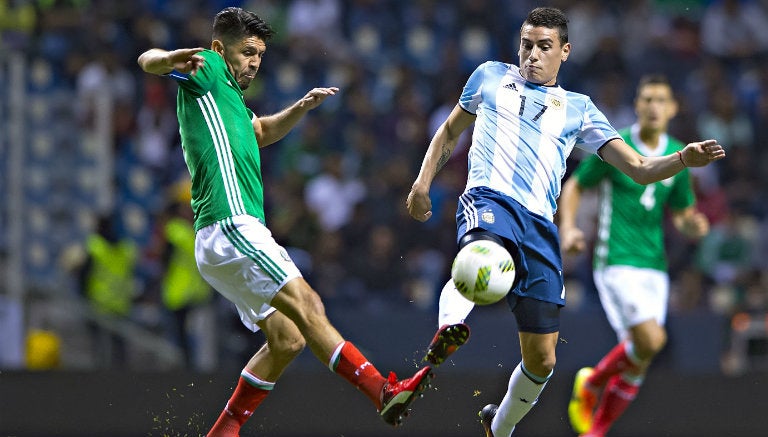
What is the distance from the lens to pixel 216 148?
634cm

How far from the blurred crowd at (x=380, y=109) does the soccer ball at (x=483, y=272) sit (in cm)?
569

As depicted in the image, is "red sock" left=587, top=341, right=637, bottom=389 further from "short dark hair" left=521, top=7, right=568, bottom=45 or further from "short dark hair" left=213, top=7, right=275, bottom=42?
"short dark hair" left=213, top=7, right=275, bottom=42

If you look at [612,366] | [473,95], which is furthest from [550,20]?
[612,366]

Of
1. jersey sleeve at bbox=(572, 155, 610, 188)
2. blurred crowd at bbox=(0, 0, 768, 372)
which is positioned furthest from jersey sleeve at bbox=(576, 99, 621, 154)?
blurred crowd at bbox=(0, 0, 768, 372)

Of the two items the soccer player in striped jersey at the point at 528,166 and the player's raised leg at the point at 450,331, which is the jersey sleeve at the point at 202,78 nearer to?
the soccer player in striped jersey at the point at 528,166

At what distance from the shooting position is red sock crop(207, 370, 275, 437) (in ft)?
22.2

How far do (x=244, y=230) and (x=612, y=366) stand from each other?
3753mm

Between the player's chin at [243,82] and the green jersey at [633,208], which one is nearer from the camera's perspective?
the player's chin at [243,82]

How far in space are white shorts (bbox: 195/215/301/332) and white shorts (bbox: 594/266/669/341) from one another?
11.0 ft

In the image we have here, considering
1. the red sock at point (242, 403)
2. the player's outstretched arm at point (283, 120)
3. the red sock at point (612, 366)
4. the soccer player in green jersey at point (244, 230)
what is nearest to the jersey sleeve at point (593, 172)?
the red sock at point (612, 366)

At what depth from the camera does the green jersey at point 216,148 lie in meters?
6.32

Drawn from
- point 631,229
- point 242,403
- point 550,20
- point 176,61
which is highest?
point 550,20

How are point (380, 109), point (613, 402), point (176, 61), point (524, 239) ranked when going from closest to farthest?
1. point (176, 61)
2. point (524, 239)
3. point (613, 402)
4. point (380, 109)

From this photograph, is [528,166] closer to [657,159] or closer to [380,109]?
[657,159]
